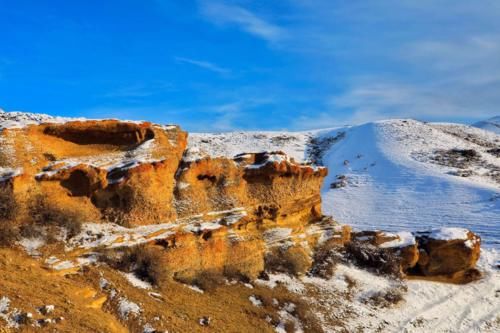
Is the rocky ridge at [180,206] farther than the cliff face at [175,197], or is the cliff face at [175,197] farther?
the cliff face at [175,197]

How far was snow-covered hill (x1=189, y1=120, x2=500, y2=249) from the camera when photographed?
1549 inches

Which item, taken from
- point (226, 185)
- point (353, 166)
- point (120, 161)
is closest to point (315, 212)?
point (226, 185)

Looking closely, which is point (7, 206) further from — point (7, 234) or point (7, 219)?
point (7, 234)

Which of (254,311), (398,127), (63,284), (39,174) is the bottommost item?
(254,311)

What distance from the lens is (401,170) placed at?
53.2m

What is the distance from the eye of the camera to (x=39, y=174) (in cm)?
1677

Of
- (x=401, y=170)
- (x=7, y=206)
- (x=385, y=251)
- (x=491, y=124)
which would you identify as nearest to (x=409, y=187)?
(x=401, y=170)

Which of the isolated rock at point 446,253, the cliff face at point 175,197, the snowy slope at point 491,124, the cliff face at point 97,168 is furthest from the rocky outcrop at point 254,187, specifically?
the snowy slope at point 491,124

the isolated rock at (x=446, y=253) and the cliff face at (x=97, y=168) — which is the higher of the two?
the cliff face at (x=97, y=168)

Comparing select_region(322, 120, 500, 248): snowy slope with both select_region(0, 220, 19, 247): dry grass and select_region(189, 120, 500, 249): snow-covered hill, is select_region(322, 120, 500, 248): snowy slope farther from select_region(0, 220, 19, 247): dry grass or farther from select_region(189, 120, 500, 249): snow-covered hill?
select_region(0, 220, 19, 247): dry grass

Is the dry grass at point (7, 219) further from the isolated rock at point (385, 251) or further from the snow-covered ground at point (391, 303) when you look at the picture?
the isolated rock at point (385, 251)

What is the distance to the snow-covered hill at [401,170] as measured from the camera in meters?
39.3

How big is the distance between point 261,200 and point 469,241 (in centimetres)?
1118

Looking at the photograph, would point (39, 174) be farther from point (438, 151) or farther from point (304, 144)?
point (304, 144)
